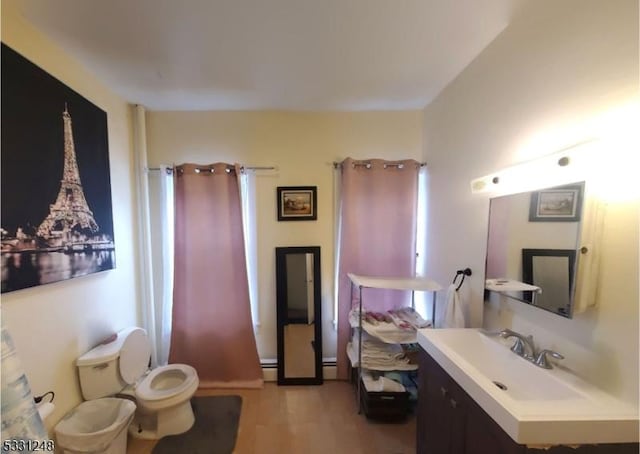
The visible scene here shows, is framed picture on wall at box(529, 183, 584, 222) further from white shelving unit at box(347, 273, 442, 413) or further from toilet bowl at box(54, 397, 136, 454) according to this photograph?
toilet bowl at box(54, 397, 136, 454)

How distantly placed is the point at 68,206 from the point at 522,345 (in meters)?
2.52

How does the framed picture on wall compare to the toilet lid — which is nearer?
the framed picture on wall

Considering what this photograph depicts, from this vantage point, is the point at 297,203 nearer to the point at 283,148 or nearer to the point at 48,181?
the point at 283,148

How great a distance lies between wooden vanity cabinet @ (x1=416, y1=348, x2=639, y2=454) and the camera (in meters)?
0.82

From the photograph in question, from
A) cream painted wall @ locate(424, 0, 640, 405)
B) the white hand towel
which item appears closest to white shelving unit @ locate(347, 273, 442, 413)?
the white hand towel

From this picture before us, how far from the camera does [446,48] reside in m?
1.59

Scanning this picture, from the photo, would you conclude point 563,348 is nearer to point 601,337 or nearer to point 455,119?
point 601,337

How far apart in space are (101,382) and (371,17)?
265 centimetres

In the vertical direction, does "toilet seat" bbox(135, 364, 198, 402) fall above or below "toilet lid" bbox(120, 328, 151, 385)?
below

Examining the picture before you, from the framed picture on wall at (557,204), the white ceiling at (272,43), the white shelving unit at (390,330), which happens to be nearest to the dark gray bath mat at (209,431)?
the white shelving unit at (390,330)

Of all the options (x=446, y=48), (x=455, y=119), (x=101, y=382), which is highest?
(x=446, y=48)

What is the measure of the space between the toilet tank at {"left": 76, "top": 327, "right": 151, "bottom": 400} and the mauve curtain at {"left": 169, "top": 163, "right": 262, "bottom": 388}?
0.44m

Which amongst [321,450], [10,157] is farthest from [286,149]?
[321,450]

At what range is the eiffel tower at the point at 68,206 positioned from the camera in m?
1.47
